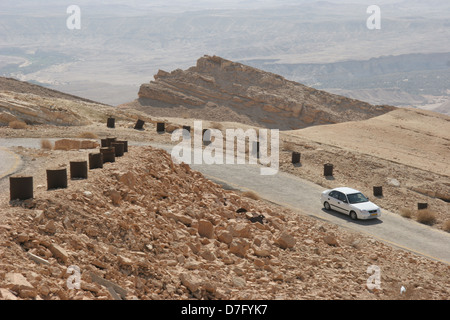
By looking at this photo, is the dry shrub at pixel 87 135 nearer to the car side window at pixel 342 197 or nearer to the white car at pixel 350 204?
the white car at pixel 350 204

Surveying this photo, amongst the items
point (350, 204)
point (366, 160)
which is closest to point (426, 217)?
point (350, 204)

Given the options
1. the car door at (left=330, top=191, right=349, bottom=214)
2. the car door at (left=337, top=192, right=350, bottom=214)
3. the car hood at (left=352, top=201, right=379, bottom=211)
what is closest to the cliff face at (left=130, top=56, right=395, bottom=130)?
the car door at (left=330, top=191, right=349, bottom=214)

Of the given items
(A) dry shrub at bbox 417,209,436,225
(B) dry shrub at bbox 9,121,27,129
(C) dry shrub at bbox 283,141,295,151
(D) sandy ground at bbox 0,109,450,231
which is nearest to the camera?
(A) dry shrub at bbox 417,209,436,225

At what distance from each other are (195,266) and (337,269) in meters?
3.82

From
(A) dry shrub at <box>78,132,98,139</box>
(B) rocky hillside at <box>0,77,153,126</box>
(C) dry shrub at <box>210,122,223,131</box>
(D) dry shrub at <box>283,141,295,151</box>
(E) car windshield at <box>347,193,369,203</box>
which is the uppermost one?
(B) rocky hillside at <box>0,77,153,126</box>

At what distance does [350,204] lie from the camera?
2000 centimetres

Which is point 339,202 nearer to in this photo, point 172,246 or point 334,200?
point 334,200

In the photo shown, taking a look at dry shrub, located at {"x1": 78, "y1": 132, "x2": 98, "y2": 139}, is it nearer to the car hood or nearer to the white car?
the white car

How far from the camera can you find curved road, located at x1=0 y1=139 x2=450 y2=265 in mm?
17422

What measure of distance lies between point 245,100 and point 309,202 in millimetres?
36125

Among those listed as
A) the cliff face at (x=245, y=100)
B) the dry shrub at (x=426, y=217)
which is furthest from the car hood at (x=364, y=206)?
the cliff face at (x=245, y=100)

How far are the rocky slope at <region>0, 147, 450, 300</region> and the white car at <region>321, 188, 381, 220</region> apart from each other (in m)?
3.32

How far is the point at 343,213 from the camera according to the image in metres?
20.3
